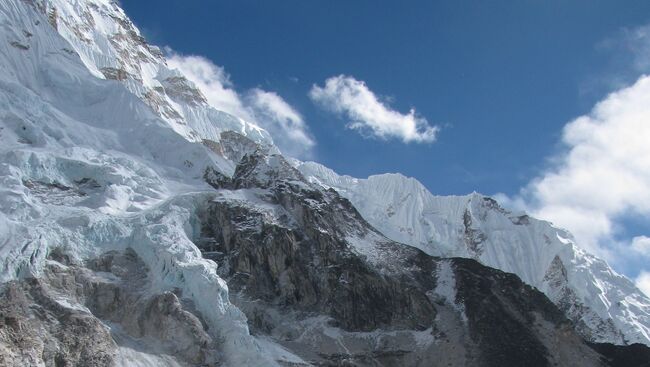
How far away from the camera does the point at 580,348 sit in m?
111

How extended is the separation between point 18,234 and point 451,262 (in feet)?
205

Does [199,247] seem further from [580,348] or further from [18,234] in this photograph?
[580,348]

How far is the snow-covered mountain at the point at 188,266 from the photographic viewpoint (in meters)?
89.3

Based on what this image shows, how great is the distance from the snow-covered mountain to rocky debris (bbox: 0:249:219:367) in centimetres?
19

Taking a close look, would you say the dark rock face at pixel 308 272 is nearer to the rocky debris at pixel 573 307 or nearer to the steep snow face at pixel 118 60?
the rocky debris at pixel 573 307

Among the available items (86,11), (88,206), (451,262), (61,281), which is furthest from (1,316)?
(86,11)

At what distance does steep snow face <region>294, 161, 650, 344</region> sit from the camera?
166 m

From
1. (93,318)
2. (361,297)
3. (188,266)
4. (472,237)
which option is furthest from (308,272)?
(472,237)

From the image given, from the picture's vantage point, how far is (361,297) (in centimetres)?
11200

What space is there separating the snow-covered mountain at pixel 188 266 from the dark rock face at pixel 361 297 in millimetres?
231

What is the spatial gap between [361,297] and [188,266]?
25507 millimetres

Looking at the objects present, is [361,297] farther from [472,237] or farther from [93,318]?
[472,237]

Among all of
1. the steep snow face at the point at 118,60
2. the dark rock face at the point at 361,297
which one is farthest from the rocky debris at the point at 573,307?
the steep snow face at the point at 118,60

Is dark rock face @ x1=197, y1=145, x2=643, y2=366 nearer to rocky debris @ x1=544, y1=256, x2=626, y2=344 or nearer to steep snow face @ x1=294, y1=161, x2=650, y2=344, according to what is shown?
rocky debris @ x1=544, y1=256, x2=626, y2=344
